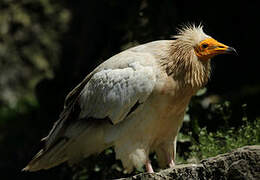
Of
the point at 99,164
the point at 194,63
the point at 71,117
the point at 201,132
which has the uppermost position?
the point at 194,63

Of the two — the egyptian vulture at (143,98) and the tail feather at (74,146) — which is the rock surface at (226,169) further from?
the tail feather at (74,146)

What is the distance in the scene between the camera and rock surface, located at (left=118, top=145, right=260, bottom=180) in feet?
12.6

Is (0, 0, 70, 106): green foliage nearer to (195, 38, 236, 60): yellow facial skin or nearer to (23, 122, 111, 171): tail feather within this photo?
(23, 122, 111, 171): tail feather

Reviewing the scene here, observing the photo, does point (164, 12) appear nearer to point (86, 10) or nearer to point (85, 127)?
point (85, 127)

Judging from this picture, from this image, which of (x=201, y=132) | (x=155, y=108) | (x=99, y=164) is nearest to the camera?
(x=155, y=108)

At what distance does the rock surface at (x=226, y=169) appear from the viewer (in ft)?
12.6

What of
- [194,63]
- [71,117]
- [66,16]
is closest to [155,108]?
[194,63]

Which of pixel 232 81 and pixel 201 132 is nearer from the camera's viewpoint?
pixel 201 132

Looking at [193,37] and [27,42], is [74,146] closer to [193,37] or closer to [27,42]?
[193,37]

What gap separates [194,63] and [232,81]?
408 centimetres

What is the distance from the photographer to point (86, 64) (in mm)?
9273

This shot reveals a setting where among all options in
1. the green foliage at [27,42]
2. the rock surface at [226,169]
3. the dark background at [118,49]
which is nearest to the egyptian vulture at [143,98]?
the rock surface at [226,169]

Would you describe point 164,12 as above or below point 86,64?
above

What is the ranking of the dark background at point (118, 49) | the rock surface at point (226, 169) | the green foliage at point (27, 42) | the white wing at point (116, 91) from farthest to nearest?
the green foliage at point (27, 42), the dark background at point (118, 49), the white wing at point (116, 91), the rock surface at point (226, 169)
